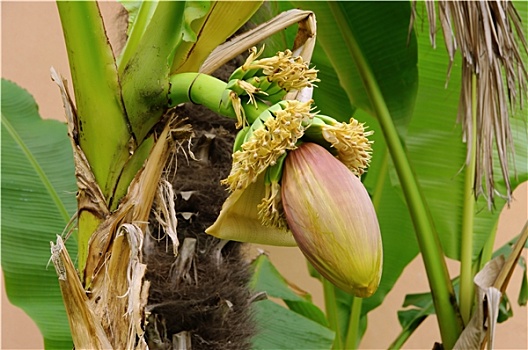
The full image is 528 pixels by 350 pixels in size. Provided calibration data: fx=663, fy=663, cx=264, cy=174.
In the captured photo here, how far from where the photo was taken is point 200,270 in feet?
3.22

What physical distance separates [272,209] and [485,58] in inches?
29.2

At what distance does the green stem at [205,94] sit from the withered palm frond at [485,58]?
575mm

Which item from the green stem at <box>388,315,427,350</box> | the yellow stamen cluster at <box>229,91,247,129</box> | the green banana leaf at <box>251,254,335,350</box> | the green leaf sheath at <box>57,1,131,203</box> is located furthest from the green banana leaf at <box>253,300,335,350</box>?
the yellow stamen cluster at <box>229,91,247,129</box>

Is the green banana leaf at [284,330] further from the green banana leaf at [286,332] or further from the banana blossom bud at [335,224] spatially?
the banana blossom bud at [335,224]

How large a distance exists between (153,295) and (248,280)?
0.17 metres

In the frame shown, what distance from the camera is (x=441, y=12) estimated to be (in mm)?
1020

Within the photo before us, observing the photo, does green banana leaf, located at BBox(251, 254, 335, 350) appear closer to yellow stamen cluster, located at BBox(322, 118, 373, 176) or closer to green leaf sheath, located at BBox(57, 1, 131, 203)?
green leaf sheath, located at BBox(57, 1, 131, 203)

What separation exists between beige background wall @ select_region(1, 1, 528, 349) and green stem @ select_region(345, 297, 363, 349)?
0.45m

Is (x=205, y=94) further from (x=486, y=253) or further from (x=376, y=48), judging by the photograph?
(x=486, y=253)

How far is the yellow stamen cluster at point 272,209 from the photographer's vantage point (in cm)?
40

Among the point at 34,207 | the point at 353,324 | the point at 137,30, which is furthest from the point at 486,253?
the point at 137,30

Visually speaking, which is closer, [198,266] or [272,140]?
[272,140]

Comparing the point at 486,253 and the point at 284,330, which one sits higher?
the point at 486,253

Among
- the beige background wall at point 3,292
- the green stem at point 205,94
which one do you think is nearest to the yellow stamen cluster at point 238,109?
the green stem at point 205,94
